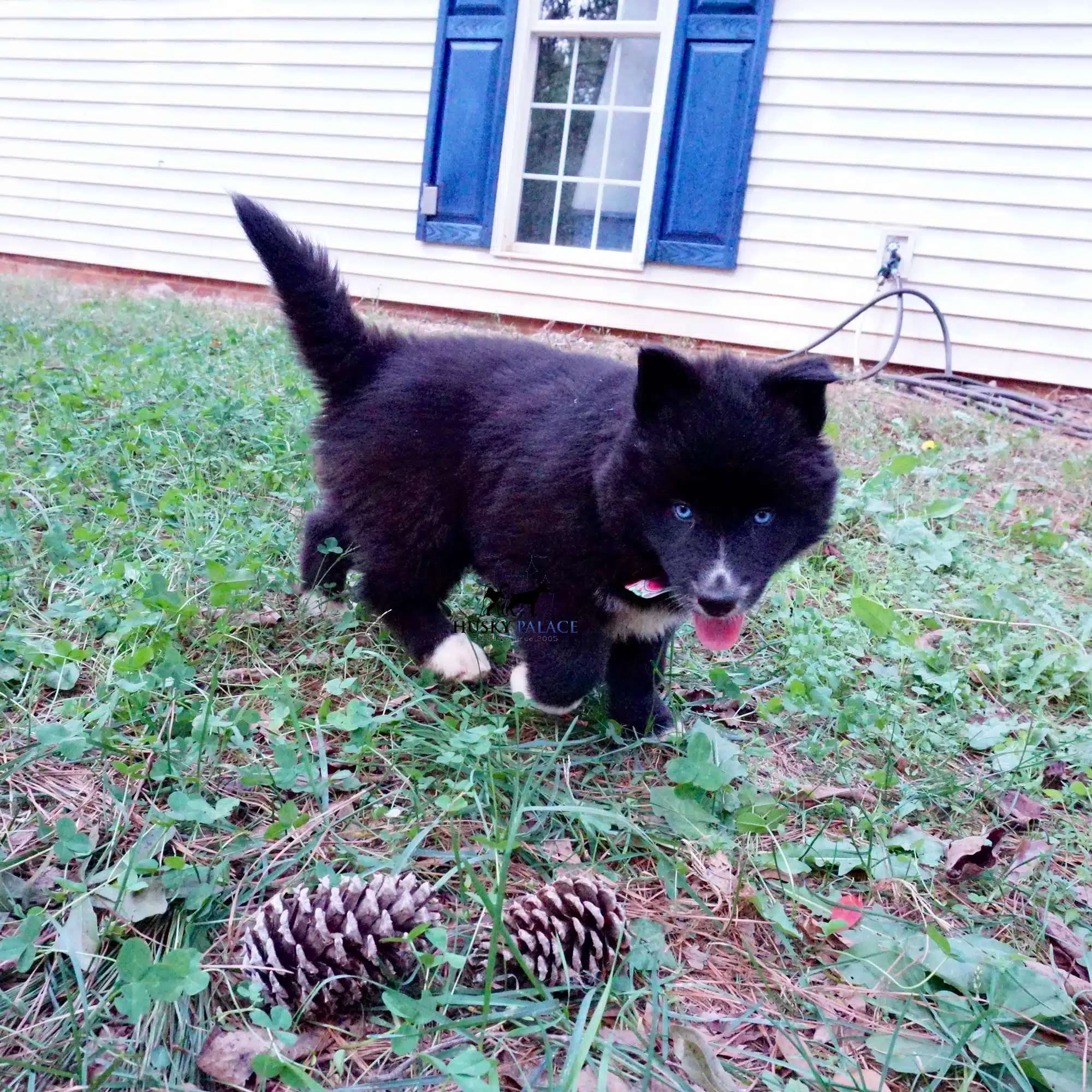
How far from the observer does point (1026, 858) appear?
1951 millimetres

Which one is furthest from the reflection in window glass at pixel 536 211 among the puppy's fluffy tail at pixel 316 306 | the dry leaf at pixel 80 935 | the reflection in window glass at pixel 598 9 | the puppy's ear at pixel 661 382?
the dry leaf at pixel 80 935

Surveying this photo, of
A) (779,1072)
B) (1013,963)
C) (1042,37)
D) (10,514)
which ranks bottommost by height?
(779,1072)

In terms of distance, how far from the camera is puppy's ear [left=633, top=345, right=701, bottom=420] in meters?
1.96

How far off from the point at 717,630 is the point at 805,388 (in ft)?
2.00

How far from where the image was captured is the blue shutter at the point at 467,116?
6992 mm

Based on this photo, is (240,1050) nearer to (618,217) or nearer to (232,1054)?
(232,1054)

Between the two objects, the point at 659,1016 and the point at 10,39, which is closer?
the point at 659,1016

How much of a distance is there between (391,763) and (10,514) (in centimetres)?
163

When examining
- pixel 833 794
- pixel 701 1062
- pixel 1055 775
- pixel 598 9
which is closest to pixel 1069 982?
pixel 833 794

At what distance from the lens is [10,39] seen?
31.8 feet

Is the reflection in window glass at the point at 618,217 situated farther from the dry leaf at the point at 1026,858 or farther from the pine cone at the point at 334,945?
the pine cone at the point at 334,945

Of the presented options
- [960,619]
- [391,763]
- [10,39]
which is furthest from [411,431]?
[10,39]

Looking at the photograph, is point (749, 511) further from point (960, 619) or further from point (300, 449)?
point (300, 449)

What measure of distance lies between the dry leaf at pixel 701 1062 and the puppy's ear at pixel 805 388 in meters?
1.32
